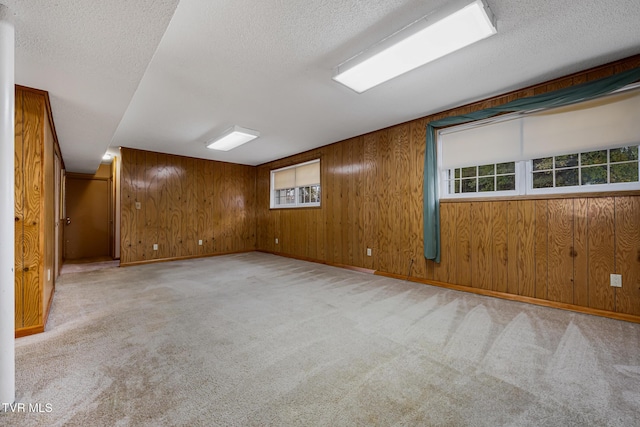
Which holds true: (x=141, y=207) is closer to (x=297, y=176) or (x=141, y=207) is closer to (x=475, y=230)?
(x=297, y=176)

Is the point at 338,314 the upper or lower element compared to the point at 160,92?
lower

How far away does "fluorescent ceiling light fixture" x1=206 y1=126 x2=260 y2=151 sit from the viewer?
4.09m

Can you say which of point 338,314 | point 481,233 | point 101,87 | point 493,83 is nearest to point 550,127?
point 493,83

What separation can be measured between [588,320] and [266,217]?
20.0ft

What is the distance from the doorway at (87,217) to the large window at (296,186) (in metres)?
4.47

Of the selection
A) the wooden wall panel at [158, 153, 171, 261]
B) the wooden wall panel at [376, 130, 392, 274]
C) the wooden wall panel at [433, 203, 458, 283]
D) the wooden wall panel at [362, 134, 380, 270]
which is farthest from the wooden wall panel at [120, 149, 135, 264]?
the wooden wall panel at [433, 203, 458, 283]

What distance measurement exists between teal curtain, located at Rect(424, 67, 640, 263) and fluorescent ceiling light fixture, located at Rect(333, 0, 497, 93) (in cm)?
142

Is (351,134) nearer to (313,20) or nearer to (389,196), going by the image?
(389,196)

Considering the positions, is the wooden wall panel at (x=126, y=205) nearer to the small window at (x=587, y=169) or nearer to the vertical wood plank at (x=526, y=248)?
the vertical wood plank at (x=526, y=248)

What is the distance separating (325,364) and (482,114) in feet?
10.7

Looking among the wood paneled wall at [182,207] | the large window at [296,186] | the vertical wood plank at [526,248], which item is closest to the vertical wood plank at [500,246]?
the vertical wood plank at [526,248]

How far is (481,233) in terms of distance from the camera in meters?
3.27

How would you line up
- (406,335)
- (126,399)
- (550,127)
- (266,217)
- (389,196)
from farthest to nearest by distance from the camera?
(266,217)
(389,196)
(550,127)
(406,335)
(126,399)

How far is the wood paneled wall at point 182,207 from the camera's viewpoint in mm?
5379
